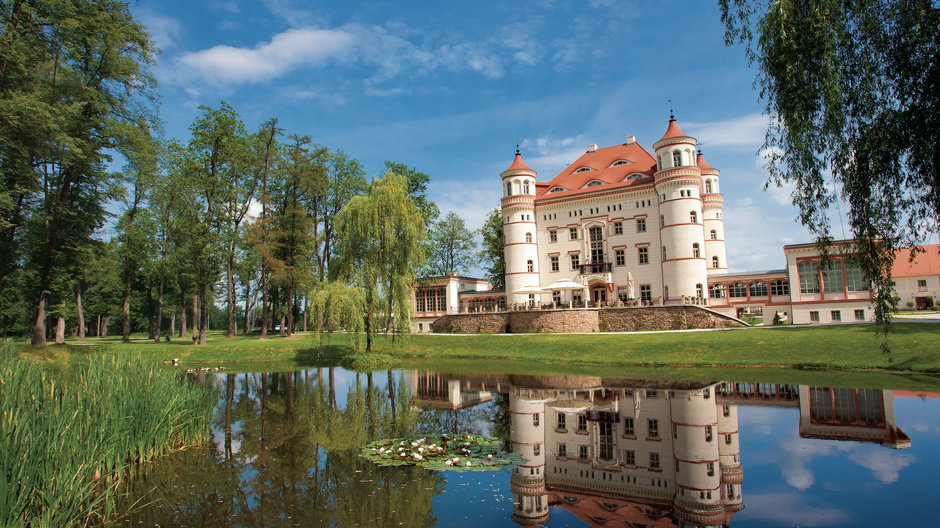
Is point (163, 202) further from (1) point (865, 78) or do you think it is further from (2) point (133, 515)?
(1) point (865, 78)

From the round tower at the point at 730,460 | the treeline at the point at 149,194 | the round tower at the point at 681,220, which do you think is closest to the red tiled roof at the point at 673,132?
the round tower at the point at 681,220

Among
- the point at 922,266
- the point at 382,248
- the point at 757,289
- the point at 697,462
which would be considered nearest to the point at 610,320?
the point at 757,289

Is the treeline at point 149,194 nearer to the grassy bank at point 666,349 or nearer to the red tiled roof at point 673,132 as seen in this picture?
the grassy bank at point 666,349

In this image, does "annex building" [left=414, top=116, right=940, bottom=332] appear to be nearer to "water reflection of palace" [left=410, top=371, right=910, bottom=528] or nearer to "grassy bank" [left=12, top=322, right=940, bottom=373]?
"grassy bank" [left=12, top=322, right=940, bottom=373]

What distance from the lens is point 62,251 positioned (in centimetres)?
2645

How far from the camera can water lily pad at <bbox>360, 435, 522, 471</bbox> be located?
8609mm

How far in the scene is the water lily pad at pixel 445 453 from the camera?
8.61 m

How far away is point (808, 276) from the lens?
1249 inches

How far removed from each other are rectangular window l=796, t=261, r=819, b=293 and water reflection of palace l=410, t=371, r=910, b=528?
1967 centimetres

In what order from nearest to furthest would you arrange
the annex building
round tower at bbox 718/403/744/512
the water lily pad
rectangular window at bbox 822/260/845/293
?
1. round tower at bbox 718/403/744/512
2. the water lily pad
3. rectangular window at bbox 822/260/845/293
4. the annex building

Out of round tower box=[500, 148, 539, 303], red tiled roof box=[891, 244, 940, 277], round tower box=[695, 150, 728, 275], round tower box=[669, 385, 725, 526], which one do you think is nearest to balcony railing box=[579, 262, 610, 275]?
round tower box=[500, 148, 539, 303]

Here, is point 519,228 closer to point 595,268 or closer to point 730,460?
point 595,268

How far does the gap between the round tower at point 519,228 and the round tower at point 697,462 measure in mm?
28409

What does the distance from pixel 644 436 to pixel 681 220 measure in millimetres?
29352
